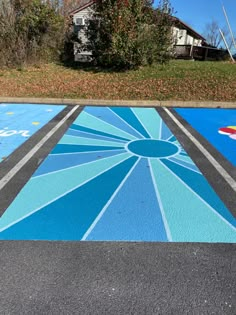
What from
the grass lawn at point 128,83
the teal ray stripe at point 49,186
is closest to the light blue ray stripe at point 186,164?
the teal ray stripe at point 49,186

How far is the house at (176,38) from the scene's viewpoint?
15.8 m

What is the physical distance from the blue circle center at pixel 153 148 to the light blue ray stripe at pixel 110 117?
455 mm

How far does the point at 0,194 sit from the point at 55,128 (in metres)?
3.36

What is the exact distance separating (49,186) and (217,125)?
5035 mm

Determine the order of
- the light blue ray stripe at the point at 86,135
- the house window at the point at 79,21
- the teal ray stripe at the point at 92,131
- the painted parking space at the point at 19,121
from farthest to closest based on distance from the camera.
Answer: the house window at the point at 79,21
the teal ray stripe at the point at 92,131
the light blue ray stripe at the point at 86,135
the painted parking space at the point at 19,121

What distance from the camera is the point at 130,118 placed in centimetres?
818

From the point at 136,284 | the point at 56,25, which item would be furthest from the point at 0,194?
the point at 56,25

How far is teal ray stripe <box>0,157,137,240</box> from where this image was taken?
2988 mm

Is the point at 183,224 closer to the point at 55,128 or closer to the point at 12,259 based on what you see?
the point at 12,259

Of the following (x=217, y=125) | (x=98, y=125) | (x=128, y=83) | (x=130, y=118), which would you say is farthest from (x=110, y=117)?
(x=128, y=83)

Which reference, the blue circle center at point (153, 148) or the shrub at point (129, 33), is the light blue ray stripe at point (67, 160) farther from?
the shrub at point (129, 33)

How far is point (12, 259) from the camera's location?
2.63 m

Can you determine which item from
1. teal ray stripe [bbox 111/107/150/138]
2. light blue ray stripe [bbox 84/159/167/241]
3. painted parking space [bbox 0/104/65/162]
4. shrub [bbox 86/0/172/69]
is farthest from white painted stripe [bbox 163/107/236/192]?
shrub [bbox 86/0/172/69]

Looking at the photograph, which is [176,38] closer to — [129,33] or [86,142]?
[129,33]
